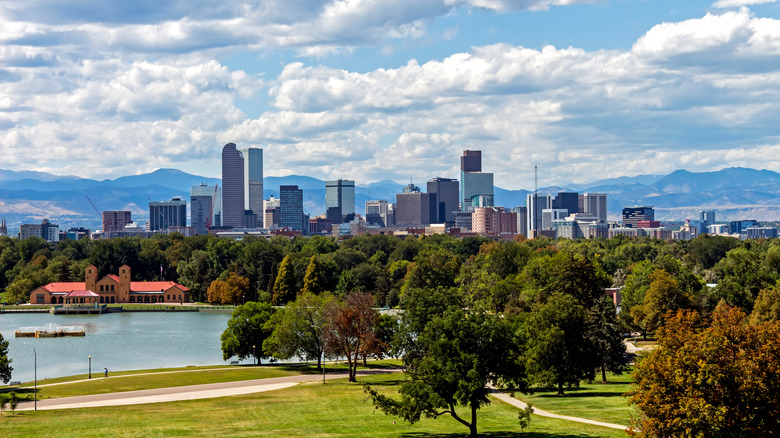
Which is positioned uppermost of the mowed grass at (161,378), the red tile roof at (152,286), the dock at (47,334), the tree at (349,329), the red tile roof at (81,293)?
the tree at (349,329)

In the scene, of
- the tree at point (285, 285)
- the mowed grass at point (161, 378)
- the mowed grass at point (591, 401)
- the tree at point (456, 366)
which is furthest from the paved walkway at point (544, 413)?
the tree at point (285, 285)

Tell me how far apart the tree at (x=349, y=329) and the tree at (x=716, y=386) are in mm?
32574

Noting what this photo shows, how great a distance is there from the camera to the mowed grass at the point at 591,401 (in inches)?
1700

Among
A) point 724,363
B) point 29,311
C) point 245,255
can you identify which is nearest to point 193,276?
point 245,255

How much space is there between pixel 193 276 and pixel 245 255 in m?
11.6

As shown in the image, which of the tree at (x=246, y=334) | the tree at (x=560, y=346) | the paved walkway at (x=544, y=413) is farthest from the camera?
the tree at (x=246, y=334)

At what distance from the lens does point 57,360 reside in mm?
76125

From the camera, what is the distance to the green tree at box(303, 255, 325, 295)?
132625 millimetres

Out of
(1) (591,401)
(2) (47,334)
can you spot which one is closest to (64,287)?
(2) (47,334)

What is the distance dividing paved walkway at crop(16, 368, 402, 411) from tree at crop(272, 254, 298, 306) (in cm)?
7243

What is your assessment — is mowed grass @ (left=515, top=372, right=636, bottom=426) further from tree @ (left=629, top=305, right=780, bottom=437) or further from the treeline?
the treeline

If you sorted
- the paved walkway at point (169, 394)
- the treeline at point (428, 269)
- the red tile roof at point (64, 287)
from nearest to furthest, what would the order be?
the paved walkway at point (169, 394), the treeline at point (428, 269), the red tile roof at point (64, 287)

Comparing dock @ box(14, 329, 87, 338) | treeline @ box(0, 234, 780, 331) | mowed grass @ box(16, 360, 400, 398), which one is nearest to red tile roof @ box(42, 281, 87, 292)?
treeline @ box(0, 234, 780, 331)

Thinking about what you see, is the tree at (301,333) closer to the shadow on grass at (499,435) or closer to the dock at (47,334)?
the shadow on grass at (499,435)
